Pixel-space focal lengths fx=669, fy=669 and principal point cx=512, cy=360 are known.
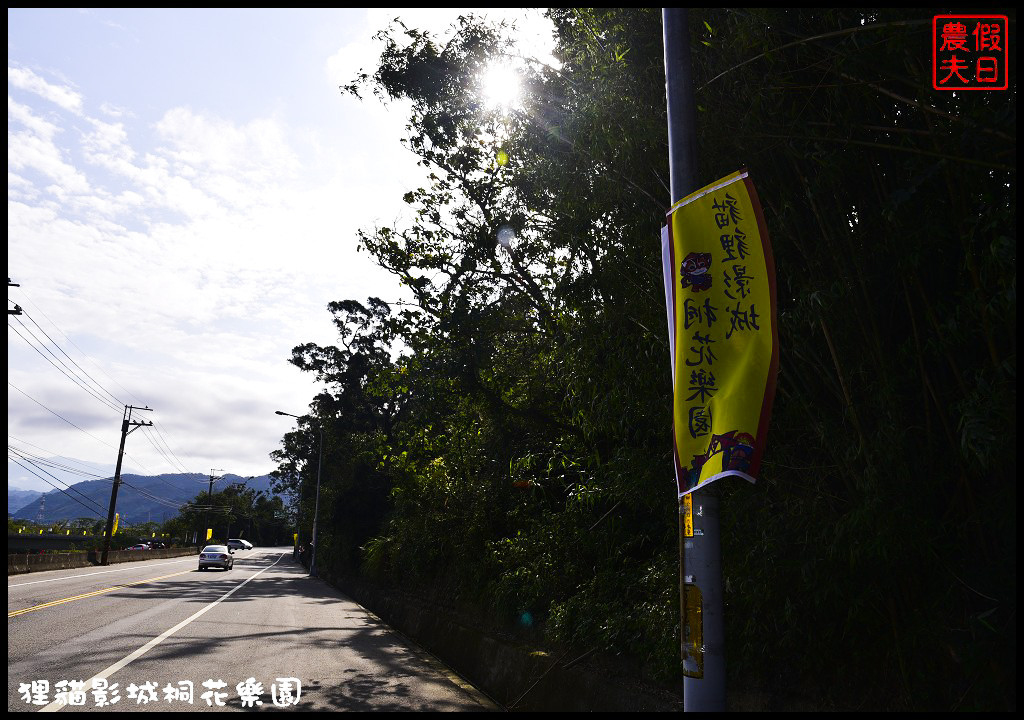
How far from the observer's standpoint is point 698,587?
3.93 meters

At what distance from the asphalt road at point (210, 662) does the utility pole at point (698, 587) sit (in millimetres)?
3850

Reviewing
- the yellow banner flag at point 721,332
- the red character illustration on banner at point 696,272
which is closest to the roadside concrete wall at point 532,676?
the yellow banner flag at point 721,332

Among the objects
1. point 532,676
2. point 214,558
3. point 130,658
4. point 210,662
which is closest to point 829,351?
point 532,676

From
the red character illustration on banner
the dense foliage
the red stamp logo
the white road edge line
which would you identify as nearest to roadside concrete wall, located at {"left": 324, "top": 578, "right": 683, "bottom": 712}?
the dense foliage

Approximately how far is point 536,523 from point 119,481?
43.1 meters

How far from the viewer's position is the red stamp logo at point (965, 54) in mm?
3629

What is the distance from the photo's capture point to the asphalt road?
6.32 m

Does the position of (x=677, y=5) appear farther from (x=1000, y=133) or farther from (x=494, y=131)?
(x=494, y=131)

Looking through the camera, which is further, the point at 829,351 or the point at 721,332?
the point at 829,351

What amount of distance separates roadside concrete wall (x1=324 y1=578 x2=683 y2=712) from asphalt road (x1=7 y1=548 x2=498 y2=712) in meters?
0.38

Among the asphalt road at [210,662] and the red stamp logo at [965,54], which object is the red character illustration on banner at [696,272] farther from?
the asphalt road at [210,662]

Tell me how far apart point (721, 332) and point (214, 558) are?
38.8 meters

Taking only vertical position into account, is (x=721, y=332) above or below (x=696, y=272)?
below

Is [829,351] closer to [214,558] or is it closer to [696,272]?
[696,272]
